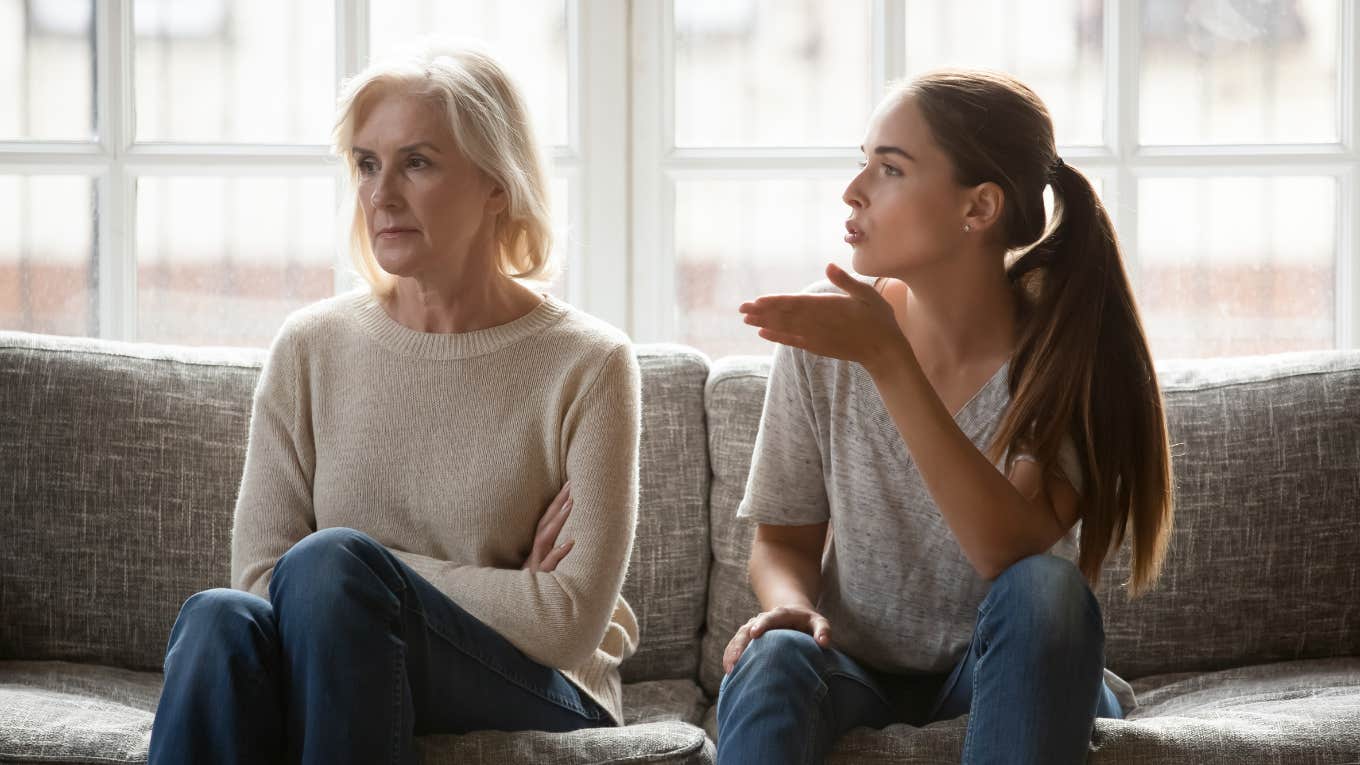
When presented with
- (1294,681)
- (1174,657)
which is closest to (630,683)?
(1174,657)

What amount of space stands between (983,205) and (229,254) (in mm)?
1563

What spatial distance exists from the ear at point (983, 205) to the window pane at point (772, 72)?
95cm

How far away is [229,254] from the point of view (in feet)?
8.63

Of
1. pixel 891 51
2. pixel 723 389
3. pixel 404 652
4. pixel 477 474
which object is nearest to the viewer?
pixel 404 652

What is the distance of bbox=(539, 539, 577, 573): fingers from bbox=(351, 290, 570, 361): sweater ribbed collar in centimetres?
29

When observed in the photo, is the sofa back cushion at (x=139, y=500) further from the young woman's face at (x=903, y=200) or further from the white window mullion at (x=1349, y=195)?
the white window mullion at (x=1349, y=195)

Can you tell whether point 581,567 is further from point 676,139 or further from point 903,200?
point 676,139

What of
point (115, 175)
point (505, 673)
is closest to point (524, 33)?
point (115, 175)

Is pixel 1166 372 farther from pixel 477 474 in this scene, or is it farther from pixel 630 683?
pixel 477 474

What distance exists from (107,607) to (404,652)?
2.45ft

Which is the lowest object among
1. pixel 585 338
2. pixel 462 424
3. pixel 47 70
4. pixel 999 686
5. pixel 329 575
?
pixel 999 686

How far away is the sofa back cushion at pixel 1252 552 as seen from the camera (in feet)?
6.65

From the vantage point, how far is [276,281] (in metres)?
2.64

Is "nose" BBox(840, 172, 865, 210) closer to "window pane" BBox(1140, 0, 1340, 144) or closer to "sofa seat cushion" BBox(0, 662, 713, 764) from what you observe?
"sofa seat cushion" BBox(0, 662, 713, 764)
